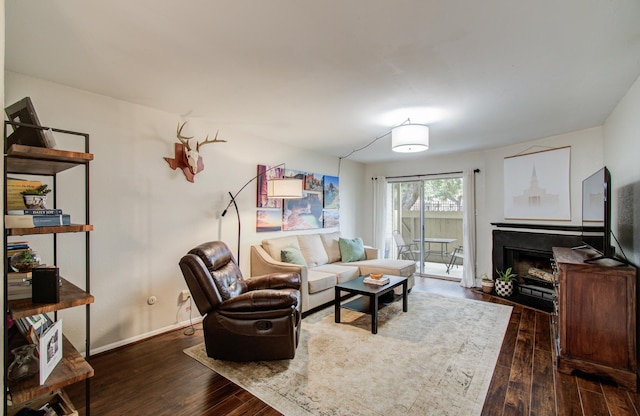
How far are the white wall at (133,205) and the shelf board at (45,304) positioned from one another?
4.72 ft

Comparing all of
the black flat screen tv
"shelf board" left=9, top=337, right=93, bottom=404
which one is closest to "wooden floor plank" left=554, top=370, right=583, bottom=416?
the black flat screen tv

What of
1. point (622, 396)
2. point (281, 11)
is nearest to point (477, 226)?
point (622, 396)

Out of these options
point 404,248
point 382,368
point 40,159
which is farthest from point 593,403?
point 404,248

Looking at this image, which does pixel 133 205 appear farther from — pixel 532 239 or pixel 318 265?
pixel 532 239

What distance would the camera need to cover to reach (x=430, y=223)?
5.97m

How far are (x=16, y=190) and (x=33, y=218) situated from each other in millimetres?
291

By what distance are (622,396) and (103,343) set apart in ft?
13.6

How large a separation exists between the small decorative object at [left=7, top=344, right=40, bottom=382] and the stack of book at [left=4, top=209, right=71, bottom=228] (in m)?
0.53

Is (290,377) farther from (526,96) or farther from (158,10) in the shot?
(526,96)

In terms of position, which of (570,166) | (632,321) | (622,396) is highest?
(570,166)

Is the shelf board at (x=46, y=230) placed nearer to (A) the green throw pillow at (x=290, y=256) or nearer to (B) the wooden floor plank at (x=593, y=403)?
(A) the green throw pillow at (x=290, y=256)

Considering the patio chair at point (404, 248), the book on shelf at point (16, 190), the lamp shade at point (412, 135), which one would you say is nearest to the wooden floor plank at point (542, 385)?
the lamp shade at point (412, 135)

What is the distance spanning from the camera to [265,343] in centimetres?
242

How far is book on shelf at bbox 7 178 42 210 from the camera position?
1.45 m
